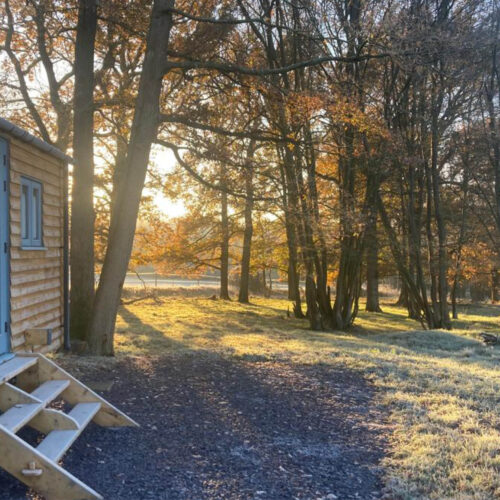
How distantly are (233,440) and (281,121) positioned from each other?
758 cm

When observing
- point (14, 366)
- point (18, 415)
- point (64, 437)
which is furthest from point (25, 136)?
point (64, 437)

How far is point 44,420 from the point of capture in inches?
149

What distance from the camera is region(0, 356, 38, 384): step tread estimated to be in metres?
3.96

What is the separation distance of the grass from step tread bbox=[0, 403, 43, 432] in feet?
8.53

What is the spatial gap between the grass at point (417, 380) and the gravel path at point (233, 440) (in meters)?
0.26

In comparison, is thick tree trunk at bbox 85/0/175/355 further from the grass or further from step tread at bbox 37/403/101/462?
step tread at bbox 37/403/101/462

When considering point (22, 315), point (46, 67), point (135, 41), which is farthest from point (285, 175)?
point (22, 315)

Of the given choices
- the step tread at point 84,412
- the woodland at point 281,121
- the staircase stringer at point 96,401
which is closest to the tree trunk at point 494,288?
the woodland at point 281,121

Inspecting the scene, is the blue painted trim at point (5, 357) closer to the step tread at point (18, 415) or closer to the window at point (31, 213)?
the step tread at point (18, 415)

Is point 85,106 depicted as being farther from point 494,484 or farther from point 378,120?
point 494,484

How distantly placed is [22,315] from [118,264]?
2.44 m

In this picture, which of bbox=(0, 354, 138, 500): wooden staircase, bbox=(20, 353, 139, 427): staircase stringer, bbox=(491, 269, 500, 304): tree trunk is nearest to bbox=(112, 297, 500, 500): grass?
bbox=(0, 354, 138, 500): wooden staircase

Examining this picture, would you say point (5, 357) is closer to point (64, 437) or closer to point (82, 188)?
point (64, 437)

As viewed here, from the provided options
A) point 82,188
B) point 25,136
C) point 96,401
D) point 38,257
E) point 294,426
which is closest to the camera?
point 96,401
